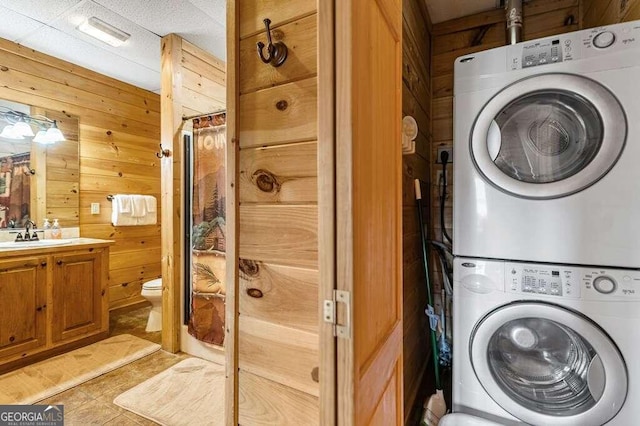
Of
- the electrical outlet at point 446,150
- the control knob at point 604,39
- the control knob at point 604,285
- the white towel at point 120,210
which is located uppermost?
the control knob at point 604,39

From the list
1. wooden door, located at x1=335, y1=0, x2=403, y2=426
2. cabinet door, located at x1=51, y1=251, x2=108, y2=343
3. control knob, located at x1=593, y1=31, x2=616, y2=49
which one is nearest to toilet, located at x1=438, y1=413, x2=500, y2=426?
wooden door, located at x1=335, y1=0, x2=403, y2=426

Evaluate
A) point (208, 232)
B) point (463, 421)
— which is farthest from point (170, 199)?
point (463, 421)

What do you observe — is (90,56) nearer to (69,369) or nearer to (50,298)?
(50,298)

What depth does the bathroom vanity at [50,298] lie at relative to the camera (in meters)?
2.19

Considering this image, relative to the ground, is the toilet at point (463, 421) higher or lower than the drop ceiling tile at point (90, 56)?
lower

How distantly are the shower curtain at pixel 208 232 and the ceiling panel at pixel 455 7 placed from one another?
1.69m

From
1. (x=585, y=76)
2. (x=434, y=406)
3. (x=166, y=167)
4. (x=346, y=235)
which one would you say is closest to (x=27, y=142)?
(x=166, y=167)

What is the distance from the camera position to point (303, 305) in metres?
0.94

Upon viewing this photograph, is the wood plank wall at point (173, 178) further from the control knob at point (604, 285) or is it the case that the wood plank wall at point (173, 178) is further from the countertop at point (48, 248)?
the control knob at point (604, 285)

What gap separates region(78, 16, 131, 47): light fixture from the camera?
2354mm

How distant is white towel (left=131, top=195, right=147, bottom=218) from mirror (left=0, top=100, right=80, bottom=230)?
50cm

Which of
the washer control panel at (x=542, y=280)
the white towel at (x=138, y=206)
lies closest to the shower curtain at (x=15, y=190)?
the white towel at (x=138, y=206)

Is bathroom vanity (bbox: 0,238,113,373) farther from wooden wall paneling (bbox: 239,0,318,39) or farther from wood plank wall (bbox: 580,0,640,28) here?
wood plank wall (bbox: 580,0,640,28)

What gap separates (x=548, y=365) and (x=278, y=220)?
1.35 meters
